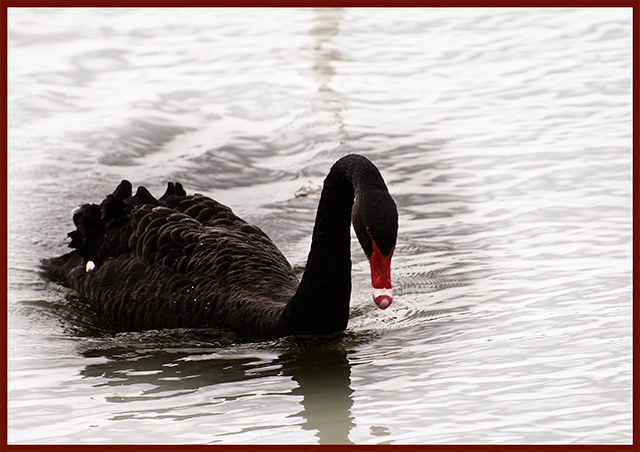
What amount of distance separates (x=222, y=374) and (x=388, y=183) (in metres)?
3.49

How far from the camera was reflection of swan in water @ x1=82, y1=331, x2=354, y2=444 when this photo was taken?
400 centimetres

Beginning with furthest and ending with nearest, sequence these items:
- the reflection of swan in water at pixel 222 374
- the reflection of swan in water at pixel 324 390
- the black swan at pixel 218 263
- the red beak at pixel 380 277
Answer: the black swan at pixel 218 263, the red beak at pixel 380 277, the reflection of swan in water at pixel 222 374, the reflection of swan in water at pixel 324 390

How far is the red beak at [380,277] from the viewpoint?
4.13 m

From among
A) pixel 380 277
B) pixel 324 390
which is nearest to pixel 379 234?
pixel 380 277

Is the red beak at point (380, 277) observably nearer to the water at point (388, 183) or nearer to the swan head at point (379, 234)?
the swan head at point (379, 234)

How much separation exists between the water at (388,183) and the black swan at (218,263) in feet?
0.45

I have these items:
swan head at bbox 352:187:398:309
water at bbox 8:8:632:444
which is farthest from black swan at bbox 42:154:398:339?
water at bbox 8:8:632:444

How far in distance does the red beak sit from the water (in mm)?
414

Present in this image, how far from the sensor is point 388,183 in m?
7.71

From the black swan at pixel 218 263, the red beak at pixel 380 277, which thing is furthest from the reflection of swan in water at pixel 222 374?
the red beak at pixel 380 277

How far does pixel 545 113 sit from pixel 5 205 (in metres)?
4.89

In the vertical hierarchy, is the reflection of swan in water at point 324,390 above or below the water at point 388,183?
below

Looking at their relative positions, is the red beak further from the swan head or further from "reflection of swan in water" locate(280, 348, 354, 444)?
"reflection of swan in water" locate(280, 348, 354, 444)

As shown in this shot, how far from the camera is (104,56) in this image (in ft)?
36.4
